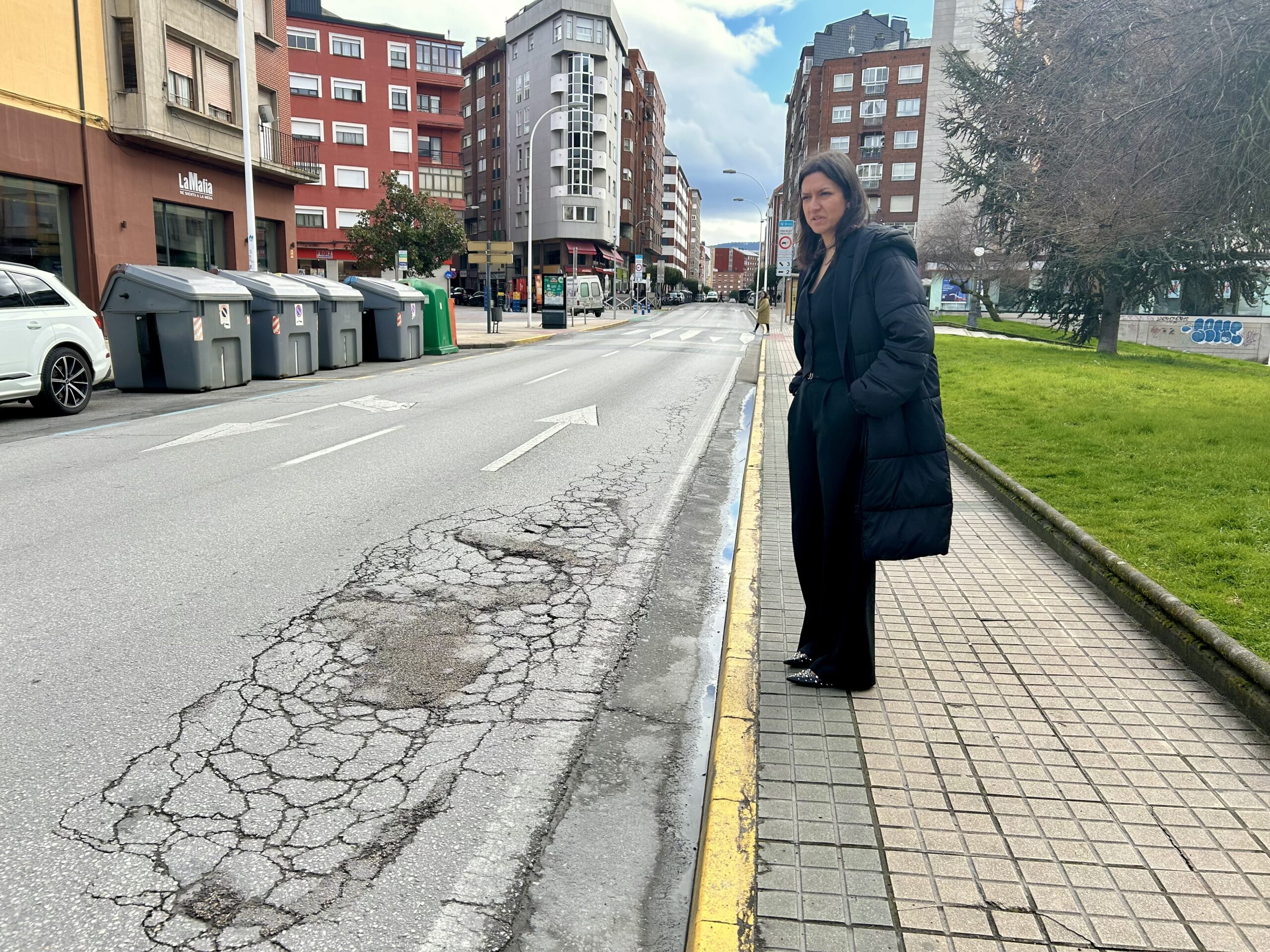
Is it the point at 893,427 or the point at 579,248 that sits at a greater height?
the point at 579,248

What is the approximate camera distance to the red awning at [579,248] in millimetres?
81312

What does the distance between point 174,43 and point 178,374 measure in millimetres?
12285

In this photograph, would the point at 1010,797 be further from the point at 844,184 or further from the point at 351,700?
the point at 351,700

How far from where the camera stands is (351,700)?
147 inches

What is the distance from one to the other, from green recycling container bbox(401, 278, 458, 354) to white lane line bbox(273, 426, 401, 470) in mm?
12324

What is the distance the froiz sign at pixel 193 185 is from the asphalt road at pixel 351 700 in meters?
16.3

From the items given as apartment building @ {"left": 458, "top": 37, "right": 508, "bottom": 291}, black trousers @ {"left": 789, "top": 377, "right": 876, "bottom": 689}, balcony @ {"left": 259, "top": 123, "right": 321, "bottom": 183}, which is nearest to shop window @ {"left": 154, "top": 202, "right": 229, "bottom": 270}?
balcony @ {"left": 259, "top": 123, "right": 321, "bottom": 183}

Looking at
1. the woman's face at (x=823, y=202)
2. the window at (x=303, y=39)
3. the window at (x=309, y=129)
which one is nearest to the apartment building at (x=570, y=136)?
the window at (x=303, y=39)

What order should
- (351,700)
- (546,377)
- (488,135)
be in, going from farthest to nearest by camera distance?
(488,135) < (546,377) < (351,700)

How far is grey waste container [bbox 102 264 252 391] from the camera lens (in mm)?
13523

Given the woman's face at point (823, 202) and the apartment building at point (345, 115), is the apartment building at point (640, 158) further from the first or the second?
the woman's face at point (823, 202)

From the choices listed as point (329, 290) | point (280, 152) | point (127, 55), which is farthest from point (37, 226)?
point (280, 152)

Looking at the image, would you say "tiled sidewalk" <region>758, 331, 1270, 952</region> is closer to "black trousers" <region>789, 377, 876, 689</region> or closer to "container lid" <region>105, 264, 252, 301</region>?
"black trousers" <region>789, 377, 876, 689</region>

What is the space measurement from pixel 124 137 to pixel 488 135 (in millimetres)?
76752
